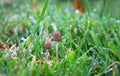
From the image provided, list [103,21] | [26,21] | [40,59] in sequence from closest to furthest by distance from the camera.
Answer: [40,59], [103,21], [26,21]

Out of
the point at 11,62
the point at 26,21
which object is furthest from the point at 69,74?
the point at 26,21

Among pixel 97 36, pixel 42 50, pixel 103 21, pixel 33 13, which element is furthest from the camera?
pixel 33 13

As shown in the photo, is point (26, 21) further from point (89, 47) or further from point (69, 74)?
point (69, 74)

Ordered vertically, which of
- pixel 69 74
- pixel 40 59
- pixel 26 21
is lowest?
pixel 69 74

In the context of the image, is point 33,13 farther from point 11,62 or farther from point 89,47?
point 11,62

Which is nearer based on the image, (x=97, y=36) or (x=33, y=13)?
(x=97, y=36)

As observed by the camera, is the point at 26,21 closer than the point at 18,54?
No

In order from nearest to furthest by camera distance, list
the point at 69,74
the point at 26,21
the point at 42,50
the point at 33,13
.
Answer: the point at 69,74 → the point at 42,50 → the point at 26,21 → the point at 33,13

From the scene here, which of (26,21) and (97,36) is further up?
(26,21)

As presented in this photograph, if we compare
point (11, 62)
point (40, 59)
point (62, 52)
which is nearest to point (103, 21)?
point (62, 52)
